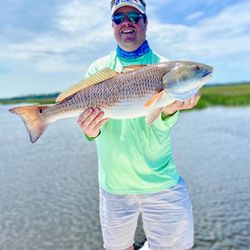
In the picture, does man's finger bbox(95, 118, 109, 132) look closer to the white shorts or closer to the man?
the man

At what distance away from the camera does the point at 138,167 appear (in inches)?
151

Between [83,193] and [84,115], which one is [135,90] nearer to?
[84,115]

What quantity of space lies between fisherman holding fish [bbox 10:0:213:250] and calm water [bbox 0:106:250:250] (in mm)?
4425

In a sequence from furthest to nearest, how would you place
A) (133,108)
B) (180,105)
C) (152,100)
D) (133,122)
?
(133,122) < (180,105) < (133,108) < (152,100)

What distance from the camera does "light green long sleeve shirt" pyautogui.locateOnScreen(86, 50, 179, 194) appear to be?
379 centimetres

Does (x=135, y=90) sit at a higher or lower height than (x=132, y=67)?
lower

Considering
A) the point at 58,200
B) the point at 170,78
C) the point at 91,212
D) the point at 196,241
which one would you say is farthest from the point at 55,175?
the point at 170,78

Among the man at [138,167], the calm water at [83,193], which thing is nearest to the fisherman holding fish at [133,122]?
the man at [138,167]

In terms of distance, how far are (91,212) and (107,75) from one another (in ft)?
22.7

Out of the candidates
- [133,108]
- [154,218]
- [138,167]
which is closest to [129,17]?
[133,108]

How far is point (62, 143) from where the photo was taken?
68.8 ft

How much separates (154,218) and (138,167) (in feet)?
1.77

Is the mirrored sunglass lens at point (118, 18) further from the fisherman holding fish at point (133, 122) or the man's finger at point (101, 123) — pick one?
the man's finger at point (101, 123)

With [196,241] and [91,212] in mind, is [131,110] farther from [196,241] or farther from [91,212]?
[91,212]
